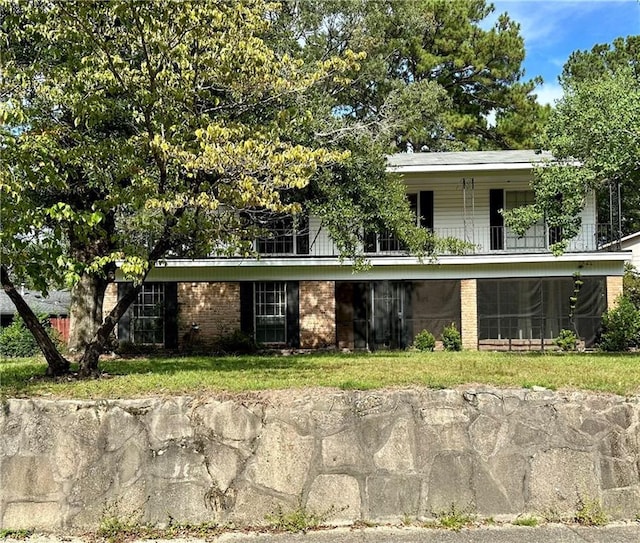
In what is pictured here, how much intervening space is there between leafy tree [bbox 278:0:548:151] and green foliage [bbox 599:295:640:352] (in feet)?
41.3

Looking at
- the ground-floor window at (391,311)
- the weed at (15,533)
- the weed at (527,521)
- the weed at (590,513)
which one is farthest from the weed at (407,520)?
the ground-floor window at (391,311)

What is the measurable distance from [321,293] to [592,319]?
808 cm

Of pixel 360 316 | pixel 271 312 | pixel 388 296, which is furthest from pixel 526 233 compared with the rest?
pixel 271 312

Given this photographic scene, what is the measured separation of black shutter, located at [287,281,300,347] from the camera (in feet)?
65.8

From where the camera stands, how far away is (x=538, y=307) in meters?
19.7

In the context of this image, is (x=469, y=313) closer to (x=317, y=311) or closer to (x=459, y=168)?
(x=459, y=168)

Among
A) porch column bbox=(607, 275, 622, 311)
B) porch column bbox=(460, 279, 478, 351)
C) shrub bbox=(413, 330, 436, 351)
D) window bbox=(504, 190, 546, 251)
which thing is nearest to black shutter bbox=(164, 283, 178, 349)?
shrub bbox=(413, 330, 436, 351)

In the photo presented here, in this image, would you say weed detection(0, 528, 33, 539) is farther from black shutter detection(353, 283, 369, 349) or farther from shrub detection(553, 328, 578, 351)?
shrub detection(553, 328, 578, 351)

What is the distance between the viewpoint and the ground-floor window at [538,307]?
19.5 meters

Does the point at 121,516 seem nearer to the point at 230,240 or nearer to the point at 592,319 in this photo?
the point at 230,240

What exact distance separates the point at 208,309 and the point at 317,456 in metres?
15.1

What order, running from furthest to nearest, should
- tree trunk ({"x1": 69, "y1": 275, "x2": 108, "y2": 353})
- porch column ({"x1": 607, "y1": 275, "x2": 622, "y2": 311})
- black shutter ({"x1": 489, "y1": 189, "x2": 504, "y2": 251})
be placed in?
1. black shutter ({"x1": 489, "y1": 189, "x2": 504, "y2": 251})
2. porch column ({"x1": 607, "y1": 275, "x2": 622, "y2": 311})
3. tree trunk ({"x1": 69, "y1": 275, "x2": 108, "y2": 353})

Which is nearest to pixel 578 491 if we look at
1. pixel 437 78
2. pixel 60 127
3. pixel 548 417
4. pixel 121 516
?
pixel 548 417

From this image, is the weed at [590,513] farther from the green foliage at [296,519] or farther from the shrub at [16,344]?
the shrub at [16,344]
